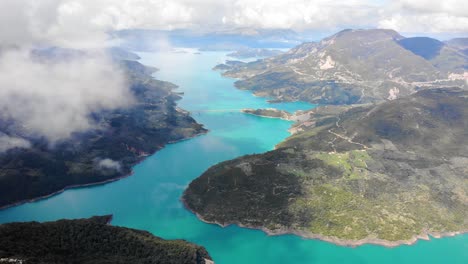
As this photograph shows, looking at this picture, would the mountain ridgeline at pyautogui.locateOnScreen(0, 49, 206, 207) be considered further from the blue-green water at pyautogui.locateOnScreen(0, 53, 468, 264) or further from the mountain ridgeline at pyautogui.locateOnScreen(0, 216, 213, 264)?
the mountain ridgeline at pyautogui.locateOnScreen(0, 216, 213, 264)

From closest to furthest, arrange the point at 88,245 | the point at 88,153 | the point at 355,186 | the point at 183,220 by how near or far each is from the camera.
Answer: the point at 88,245, the point at 183,220, the point at 355,186, the point at 88,153

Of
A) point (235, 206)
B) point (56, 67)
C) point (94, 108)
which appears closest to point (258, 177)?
point (235, 206)

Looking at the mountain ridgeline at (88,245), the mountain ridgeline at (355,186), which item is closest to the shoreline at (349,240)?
the mountain ridgeline at (355,186)

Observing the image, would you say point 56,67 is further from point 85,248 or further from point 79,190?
point 85,248

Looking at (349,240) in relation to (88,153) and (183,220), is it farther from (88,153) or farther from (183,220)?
(88,153)

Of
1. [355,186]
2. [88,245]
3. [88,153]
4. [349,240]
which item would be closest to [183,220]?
[88,245]

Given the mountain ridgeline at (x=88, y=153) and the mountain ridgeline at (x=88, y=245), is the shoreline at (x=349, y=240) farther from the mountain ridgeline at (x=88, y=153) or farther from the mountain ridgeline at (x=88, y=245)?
the mountain ridgeline at (x=88, y=153)

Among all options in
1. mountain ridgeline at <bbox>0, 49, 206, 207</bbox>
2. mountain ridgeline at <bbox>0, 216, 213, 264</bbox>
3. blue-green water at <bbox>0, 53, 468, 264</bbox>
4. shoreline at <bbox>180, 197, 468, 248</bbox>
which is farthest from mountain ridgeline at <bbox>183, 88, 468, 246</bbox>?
mountain ridgeline at <bbox>0, 49, 206, 207</bbox>
